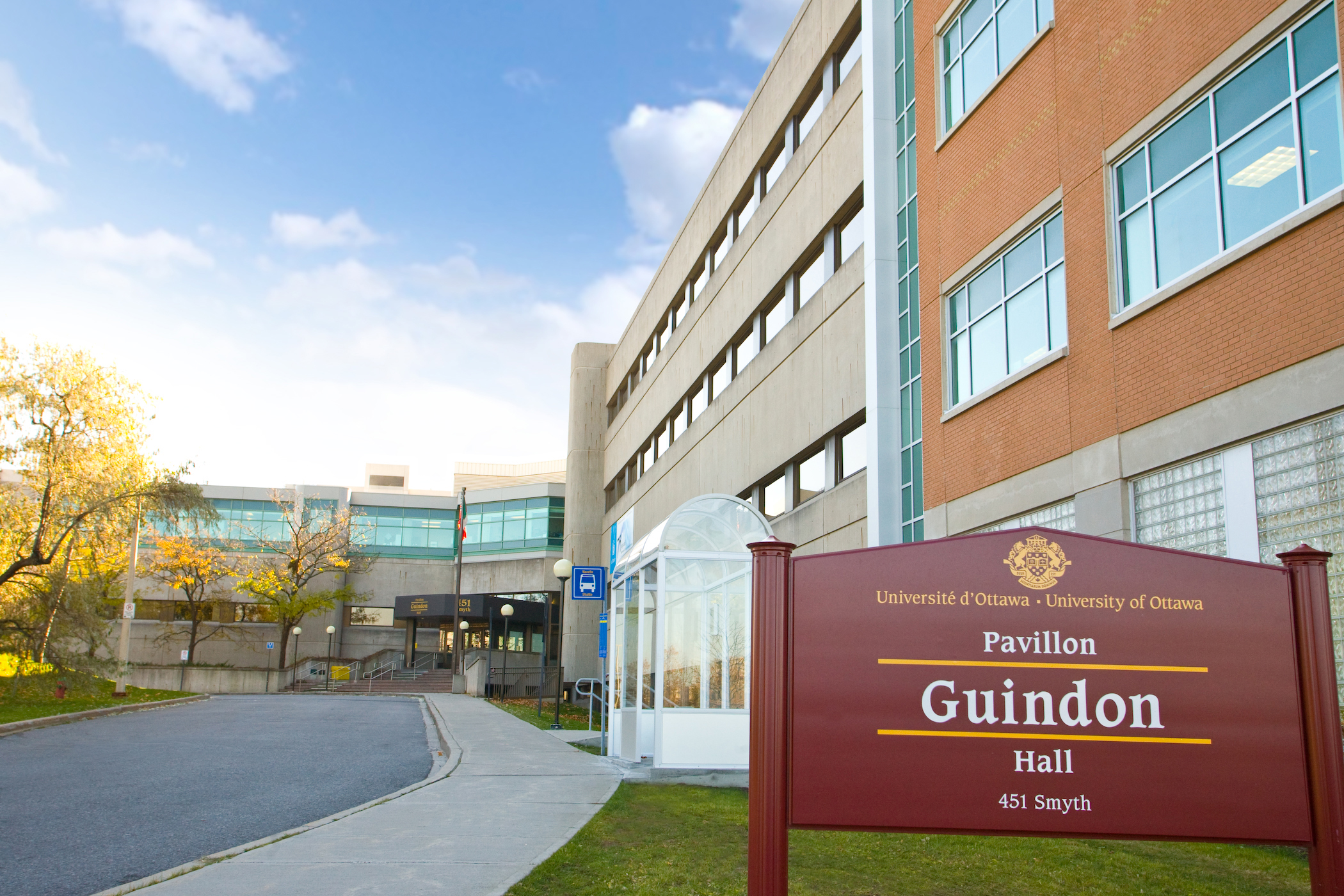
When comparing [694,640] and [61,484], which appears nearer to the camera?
[694,640]

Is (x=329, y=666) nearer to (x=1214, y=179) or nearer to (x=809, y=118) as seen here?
(x=809, y=118)

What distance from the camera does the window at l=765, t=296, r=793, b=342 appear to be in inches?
1024

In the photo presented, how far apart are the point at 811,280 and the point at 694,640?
1200cm

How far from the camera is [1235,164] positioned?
10.4 m

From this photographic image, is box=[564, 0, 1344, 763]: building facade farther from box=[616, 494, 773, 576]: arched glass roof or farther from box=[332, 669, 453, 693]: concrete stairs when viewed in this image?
box=[332, 669, 453, 693]: concrete stairs

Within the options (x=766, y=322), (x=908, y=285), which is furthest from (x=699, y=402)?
(x=908, y=285)

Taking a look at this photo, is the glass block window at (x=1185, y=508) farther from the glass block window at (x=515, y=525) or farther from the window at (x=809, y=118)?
the glass block window at (x=515, y=525)

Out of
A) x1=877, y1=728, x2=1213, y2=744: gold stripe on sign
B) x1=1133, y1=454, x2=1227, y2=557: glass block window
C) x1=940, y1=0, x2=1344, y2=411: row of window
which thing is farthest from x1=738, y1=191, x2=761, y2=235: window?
x1=877, y1=728, x2=1213, y2=744: gold stripe on sign

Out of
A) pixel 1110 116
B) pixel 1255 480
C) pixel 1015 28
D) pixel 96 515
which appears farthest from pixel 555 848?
pixel 96 515

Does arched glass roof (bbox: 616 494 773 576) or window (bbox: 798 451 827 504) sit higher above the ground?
window (bbox: 798 451 827 504)

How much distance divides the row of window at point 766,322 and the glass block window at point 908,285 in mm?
2235

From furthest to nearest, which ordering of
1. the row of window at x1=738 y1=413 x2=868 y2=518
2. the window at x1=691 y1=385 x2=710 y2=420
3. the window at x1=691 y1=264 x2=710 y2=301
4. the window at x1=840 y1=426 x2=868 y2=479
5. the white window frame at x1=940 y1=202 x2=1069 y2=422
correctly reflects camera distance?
1. the window at x1=691 y1=264 x2=710 y2=301
2. the window at x1=691 y1=385 x2=710 y2=420
3. the row of window at x1=738 y1=413 x2=868 y2=518
4. the window at x1=840 y1=426 x2=868 y2=479
5. the white window frame at x1=940 y1=202 x2=1069 y2=422

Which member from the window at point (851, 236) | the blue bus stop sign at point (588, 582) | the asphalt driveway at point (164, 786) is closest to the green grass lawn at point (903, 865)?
the asphalt driveway at point (164, 786)

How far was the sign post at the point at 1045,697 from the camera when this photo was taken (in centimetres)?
547
